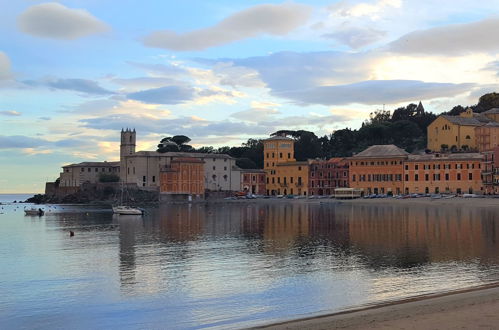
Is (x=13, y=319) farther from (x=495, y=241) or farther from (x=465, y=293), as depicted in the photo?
(x=495, y=241)

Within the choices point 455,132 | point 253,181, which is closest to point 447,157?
point 455,132

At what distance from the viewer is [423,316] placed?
17.1 m

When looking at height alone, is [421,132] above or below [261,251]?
above

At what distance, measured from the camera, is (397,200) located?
333 feet

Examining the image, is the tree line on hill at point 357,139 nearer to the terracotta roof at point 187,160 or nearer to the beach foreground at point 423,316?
the terracotta roof at point 187,160

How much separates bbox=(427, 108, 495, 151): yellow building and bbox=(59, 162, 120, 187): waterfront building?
72.2 m

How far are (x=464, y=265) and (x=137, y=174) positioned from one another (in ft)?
347

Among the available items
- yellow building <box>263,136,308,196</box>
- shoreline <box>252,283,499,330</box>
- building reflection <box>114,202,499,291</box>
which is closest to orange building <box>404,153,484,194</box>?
yellow building <box>263,136,308,196</box>

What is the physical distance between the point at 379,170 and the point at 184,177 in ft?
134

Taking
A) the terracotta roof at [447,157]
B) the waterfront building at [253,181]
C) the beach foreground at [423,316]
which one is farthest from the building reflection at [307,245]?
the waterfront building at [253,181]

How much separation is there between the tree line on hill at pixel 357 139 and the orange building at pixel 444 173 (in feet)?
82.6

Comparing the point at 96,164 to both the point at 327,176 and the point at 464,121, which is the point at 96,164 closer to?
the point at 327,176

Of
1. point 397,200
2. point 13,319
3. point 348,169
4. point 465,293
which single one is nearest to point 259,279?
point 465,293

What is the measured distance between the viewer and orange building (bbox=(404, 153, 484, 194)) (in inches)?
4028
